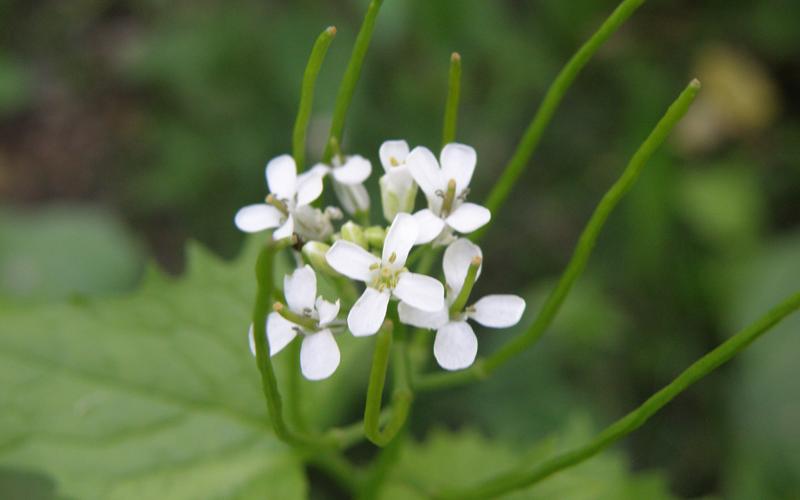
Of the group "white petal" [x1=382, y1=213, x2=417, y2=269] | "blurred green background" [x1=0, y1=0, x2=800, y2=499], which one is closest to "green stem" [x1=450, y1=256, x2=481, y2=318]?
"white petal" [x1=382, y1=213, x2=417, y2=269]

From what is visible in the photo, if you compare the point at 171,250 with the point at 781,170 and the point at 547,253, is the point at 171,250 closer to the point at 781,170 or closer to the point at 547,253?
the point at 547,253

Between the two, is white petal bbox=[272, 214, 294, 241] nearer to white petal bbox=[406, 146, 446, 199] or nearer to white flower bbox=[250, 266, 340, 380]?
white flower bbox=[250, 266, 340, 380]

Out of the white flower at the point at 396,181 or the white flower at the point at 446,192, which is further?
the white flower at the point at 396,181

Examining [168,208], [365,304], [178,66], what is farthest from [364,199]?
[168,208]

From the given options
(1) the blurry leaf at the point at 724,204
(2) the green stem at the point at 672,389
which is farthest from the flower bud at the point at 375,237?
(1) the blurry leaf at the point at 724,204

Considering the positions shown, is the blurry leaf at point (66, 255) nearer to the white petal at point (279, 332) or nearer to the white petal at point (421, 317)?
the white petal at point (279, 332)

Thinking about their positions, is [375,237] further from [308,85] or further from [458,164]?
[308,85]

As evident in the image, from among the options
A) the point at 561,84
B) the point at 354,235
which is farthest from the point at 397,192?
the point at 561,84
